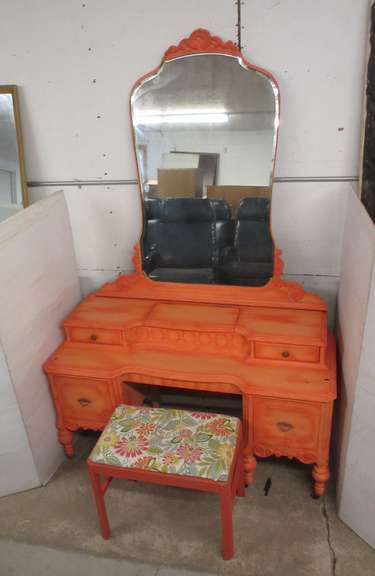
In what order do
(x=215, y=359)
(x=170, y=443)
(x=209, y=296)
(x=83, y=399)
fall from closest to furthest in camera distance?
(x=170, y=443), (x=215, y=359), (x=83, y=399), (x=209, y=296)

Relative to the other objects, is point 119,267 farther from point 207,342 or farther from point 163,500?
point 163,500

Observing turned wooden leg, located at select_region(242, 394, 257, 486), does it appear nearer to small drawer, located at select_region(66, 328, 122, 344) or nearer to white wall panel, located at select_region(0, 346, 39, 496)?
small drawer, located at select_region(66, 328, 122, 344)

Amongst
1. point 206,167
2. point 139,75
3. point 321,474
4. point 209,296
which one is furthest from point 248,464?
point 139,75

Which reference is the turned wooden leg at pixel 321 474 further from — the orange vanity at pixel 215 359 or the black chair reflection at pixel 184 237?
the black chair reflection at pixel 184 237

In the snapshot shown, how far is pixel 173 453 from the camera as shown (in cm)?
156

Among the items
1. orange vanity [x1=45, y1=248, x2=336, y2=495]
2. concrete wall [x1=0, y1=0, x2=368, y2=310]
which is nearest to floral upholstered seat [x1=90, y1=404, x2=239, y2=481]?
orange vanity [x1=45, y1=248, x2=336, y2=495]

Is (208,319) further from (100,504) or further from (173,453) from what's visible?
(100,504)

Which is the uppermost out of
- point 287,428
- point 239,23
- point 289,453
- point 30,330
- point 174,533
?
point 239,23

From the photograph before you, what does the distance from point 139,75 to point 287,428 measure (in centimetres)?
162

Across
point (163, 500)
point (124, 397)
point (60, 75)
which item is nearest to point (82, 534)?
point (163, 500)

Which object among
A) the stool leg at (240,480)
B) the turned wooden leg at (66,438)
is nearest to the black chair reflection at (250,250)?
the stool leg at (240,480)

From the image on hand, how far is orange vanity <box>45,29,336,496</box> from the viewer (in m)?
1.74

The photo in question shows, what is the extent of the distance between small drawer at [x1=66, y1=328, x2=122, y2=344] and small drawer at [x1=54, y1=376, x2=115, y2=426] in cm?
19

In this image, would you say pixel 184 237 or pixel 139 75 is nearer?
pixel 139 75
